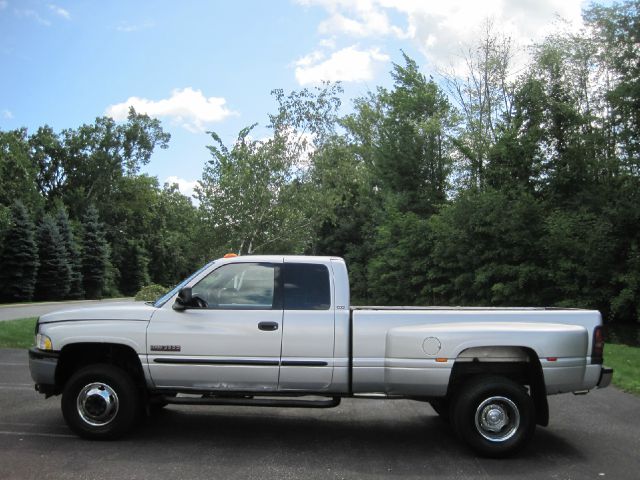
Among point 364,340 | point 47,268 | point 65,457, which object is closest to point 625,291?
point 364,340

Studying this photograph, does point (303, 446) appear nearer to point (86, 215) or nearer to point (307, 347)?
point (307, 347)

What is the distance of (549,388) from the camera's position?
18.8 ft

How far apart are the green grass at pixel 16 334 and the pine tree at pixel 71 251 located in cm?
3241

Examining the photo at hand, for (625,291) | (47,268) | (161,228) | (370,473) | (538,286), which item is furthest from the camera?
Answer: (161,228)

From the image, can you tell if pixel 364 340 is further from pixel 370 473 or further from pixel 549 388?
pixel 549 388

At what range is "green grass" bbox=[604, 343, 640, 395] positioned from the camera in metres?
9.33

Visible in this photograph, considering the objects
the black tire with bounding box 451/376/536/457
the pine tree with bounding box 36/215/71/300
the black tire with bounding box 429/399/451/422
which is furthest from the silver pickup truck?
the pine tree with bounding box 36/215/71/300

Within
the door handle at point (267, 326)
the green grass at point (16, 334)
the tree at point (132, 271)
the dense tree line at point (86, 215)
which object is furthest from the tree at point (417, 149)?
the tree at point (132, 271)

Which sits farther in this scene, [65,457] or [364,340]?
[364,340]

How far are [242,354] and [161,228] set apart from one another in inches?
2575

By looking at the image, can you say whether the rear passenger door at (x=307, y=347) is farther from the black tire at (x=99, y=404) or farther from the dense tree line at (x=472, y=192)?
the dense tree line at (x=472, y=192)

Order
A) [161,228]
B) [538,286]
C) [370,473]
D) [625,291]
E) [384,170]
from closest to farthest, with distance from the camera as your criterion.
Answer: [370,473] < [625,291] < [538,286] < [384,170] < [161,228]

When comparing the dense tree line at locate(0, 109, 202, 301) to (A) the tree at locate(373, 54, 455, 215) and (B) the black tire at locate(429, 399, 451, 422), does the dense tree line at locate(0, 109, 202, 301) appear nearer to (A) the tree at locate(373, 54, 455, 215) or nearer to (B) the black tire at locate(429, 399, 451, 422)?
(A) the tree at locate(373, 54, 455, 215)

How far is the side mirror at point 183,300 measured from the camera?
5809 millimetres
